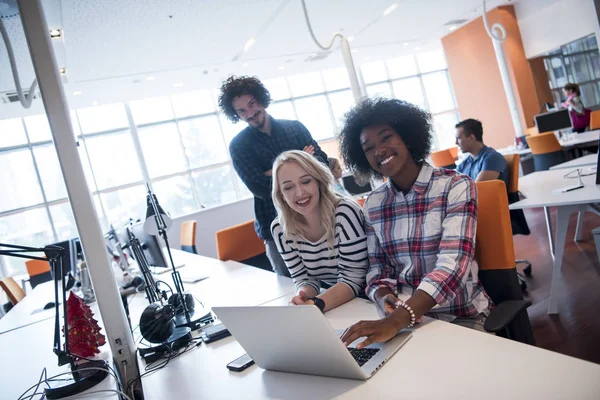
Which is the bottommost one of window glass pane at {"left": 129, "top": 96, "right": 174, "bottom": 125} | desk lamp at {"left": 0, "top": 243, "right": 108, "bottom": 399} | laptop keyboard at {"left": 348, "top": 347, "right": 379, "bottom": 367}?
laptop keyboard at {"left": 348, "top": 347, "right": 379, "bottom": 367}

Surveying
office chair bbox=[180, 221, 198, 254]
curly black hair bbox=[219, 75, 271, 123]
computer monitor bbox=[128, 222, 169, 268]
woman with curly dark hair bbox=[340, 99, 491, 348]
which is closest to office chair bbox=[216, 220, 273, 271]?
computer monitor bbox=[128, 222, 169, 268]

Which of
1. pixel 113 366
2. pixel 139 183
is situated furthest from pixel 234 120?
pixel 139 183

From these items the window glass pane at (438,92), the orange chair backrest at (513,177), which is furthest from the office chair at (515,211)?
the window glass pane at (438,92)

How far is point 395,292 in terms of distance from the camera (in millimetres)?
1510

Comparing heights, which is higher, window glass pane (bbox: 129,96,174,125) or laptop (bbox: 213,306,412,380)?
window glass pane (bbox: 129,96,174,125)

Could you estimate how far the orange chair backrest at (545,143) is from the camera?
552 cm

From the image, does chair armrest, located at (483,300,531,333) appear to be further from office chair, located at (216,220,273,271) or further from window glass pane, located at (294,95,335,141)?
window glass pane, located at (294,95,335,141)

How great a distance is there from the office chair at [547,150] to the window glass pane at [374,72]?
281 inches

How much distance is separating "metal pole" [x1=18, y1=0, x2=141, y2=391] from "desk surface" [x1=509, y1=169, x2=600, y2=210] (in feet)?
7.30

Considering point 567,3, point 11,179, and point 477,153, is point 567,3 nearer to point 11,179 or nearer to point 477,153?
point 477,153

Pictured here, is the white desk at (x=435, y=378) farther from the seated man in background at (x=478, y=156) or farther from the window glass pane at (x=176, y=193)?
the window glass pane at (x=176, y=193)

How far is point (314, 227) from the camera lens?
189cm

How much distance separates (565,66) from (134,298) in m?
10.1

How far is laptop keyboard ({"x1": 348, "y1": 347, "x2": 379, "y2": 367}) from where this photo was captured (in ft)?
3.52
